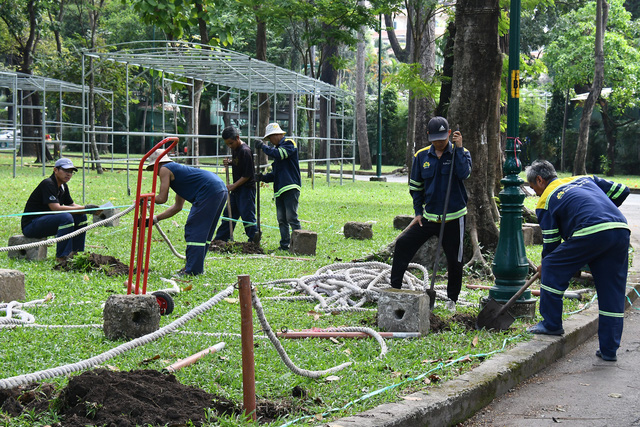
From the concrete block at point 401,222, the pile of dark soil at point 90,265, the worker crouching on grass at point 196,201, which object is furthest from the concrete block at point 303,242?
the concrete block at point 401,222

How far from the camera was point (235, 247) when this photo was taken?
420 inches

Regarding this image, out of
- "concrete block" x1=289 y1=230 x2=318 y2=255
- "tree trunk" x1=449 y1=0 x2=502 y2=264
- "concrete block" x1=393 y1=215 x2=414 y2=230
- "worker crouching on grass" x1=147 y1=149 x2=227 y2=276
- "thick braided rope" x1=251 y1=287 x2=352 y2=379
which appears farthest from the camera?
"concrete block" x1=393 y1=215 x2=414 y2=230

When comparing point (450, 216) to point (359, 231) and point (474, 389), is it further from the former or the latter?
point (359, 231)

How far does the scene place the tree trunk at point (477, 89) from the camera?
31.9ft

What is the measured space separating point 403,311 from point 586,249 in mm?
1540

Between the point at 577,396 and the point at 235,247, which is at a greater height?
the point at 235,247

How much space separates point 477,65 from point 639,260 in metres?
4.29

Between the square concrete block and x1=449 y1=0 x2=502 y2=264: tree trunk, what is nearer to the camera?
the square concrete block

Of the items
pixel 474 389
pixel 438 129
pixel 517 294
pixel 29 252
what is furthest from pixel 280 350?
pixel 29 252

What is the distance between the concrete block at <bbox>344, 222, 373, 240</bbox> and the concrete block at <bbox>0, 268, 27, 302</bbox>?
6365mm

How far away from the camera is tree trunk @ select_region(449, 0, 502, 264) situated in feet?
31.9

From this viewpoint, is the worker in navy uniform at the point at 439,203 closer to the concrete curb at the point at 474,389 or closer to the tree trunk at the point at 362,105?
the concrete curb at the point at 474,389

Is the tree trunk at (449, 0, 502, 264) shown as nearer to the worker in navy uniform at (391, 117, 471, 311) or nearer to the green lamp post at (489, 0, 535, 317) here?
the worker in navy uniform at (391, 117, 471, 311)

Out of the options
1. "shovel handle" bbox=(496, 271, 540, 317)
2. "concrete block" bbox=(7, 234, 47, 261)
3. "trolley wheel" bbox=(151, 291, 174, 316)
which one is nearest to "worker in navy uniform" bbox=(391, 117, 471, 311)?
"shovel handle" bbox=(496, 271, 540, 317)
